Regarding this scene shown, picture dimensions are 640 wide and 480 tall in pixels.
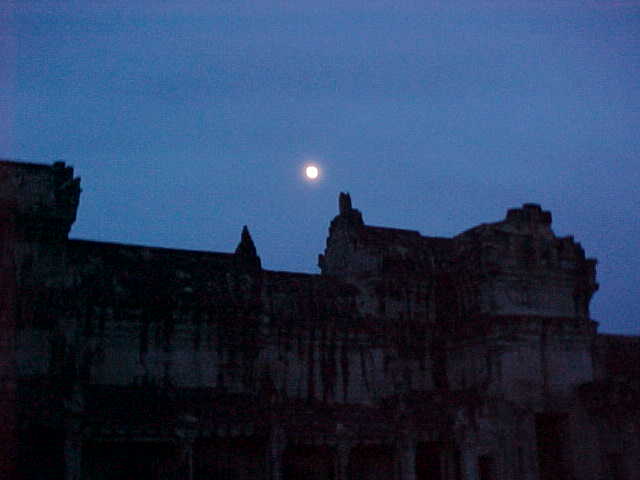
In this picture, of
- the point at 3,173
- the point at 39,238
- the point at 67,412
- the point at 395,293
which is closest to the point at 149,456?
the point at 67,412

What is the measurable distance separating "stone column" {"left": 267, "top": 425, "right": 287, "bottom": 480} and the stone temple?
0.05m

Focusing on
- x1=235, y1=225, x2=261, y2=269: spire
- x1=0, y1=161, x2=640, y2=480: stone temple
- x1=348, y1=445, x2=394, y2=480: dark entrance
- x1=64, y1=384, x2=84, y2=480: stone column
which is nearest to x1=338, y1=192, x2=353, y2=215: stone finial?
x1=0, y1=161, x2=640, y2=480: stone temple

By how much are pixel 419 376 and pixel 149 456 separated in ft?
43.0

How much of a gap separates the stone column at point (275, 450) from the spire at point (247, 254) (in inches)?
345

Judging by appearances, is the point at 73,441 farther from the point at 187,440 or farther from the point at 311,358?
the point at 311,358

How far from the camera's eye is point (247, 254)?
111 ft

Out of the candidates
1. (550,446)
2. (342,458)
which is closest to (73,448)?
(342,458)

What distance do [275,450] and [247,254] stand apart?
10400 millimetres

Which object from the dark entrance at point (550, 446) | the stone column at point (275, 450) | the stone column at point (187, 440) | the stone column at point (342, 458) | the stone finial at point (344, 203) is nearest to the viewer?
the stone column at point (187, 440)

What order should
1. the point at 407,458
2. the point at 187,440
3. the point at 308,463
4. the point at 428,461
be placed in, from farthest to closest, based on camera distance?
1. the point at 428,461
2. the point at 308,463
3. the point at 407,458
4. the point at 187,440

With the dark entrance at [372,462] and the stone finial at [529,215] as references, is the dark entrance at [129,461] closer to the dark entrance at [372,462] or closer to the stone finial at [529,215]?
the dark entrance at [372,462]

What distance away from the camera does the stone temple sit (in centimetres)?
2616

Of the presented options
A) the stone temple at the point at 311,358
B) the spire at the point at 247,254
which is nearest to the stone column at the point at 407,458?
the stone temple at the point at 311,358

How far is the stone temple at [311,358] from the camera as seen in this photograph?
26.2 metres
